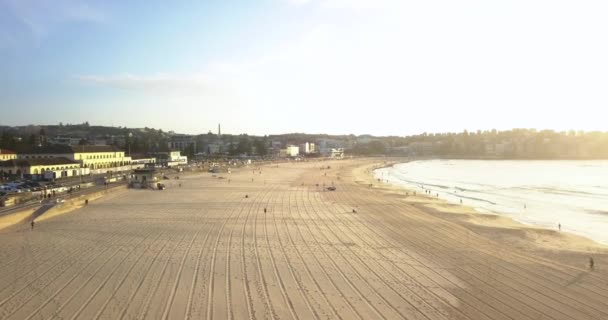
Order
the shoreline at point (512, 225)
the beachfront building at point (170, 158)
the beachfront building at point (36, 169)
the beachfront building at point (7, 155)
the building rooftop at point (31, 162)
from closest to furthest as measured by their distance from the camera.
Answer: the shoreline at point (512, 225) < the beachfront building at point (36, 169) < the building rooftop at point (31, 162) < the beachfront building at point (7, 155) < the beachfront building at point (170, 158)

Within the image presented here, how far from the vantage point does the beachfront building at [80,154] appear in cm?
4331

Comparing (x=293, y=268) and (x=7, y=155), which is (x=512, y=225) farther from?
(x=7, y=155)

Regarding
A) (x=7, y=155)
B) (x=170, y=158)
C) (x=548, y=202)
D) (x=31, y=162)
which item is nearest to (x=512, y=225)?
(x=548, y=202)

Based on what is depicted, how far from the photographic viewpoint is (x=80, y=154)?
43906 mm

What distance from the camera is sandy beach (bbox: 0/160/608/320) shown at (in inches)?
373

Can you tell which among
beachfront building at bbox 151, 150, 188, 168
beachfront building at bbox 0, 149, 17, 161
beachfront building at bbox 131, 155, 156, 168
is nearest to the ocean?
beachfront building at bbox 131, 155, 156, 168

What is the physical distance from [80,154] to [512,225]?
38.3 metres

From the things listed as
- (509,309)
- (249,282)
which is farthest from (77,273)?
(509,309)

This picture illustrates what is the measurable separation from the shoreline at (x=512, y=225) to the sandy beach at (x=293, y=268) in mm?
130

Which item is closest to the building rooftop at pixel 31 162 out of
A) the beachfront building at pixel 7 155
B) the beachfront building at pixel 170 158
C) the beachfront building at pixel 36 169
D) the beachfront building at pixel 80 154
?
the beachfront building at pixel 36 169

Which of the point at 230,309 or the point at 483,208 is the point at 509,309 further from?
the point at 483,208

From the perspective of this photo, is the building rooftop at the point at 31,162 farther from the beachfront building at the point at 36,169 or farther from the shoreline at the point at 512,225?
the shoreline at the point at 512,225

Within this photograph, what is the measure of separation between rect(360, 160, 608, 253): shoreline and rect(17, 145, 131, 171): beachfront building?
31044mm

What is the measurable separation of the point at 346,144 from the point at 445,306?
178728 mm
